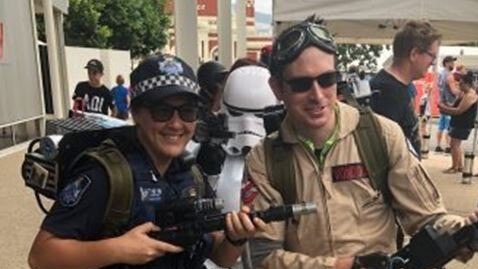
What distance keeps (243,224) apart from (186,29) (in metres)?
4.67

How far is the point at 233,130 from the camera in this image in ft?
8.39

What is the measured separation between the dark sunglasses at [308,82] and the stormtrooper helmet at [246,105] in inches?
30.0

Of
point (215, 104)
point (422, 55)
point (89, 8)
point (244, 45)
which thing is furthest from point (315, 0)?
point (89, 8)

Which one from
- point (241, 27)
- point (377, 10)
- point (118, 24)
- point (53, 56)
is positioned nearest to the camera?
point (377, 10)

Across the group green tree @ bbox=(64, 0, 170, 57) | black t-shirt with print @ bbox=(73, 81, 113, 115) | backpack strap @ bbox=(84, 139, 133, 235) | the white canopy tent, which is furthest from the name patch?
green tree @ bbox=(64, 0, 170, 57)

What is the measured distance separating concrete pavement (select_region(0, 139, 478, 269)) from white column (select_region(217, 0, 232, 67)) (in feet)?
11.1

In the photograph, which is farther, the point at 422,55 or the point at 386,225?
the point at 422,55

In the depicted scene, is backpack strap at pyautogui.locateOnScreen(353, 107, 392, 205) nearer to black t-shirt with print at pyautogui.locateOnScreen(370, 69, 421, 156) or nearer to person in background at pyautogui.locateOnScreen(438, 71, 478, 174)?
black t-shirt with print at pyautogui.locateOnScreen(370, 69, 421, 156)

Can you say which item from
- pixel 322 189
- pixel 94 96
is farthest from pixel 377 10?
pixel 94 96

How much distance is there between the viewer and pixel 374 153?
1.69 meters

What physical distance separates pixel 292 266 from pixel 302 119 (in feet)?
1.41

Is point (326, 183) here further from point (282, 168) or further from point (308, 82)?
point (308, 82)

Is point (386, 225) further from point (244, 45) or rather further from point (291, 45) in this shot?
point (244, 45)

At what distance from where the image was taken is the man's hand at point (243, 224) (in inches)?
58.5
